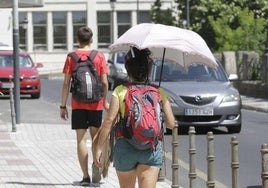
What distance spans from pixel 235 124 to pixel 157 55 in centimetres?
862

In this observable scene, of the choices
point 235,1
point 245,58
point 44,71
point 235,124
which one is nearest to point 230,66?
point 245,58

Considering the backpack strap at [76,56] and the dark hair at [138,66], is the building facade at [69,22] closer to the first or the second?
the backpack strap at [76,56]

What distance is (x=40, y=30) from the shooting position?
251ft

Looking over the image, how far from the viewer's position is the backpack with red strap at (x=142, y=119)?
7.24m

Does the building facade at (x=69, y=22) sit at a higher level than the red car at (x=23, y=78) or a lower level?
lower

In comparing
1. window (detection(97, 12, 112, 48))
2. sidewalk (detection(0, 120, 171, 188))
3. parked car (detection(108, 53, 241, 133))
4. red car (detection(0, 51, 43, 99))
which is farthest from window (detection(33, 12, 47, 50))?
parked car (detection(108, 53, 241, 133))

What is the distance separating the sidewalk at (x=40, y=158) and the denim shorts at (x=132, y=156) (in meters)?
3.59

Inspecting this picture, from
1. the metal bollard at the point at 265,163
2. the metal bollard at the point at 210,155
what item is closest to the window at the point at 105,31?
the metal bollard at the point at 210,155

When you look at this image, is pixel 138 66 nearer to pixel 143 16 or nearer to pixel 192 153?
pixel 192 153

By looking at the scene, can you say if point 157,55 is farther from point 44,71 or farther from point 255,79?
point 44,71

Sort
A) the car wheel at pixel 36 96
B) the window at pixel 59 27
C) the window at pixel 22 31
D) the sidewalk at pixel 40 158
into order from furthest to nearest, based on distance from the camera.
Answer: the window at pixel 59 27 → the window at pixel 22 31 → the car wheel at pixel 36 96 → the sidewalk at pixel 40 158

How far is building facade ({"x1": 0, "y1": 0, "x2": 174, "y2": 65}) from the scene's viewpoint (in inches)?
2985

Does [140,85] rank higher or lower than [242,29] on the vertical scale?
higher

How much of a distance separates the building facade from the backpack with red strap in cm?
6835
